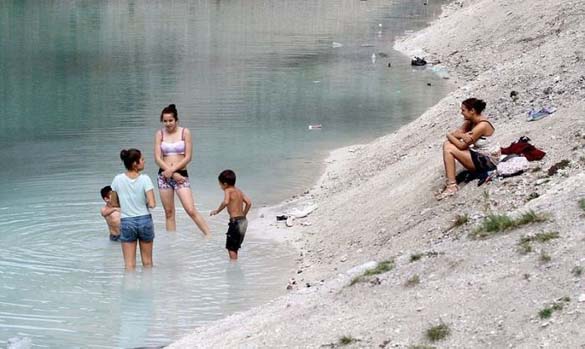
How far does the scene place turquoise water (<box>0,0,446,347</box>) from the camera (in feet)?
36.8

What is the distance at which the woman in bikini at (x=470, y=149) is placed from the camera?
11664 mm

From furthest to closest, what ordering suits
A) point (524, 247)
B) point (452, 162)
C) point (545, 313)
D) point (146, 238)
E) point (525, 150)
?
point (452, 162) < point (146, 238) < point (525, 150) < point (524, 247) < point (545, 313)

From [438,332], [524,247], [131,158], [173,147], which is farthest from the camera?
[173,147]

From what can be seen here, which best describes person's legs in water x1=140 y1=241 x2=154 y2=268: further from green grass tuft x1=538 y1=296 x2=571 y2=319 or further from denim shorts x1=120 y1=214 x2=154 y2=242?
green grass tuft x1=538 y1=296 x2=571 y2=319

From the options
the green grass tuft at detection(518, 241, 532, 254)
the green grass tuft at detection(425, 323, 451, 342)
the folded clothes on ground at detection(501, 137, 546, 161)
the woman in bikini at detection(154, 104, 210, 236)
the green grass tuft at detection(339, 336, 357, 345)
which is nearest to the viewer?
the green grass tuft at detection(425, 323, 451, 342)

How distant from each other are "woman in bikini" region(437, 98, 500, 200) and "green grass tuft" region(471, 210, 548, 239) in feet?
7.89

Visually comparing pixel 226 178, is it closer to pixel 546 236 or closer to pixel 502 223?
pixel 502 223

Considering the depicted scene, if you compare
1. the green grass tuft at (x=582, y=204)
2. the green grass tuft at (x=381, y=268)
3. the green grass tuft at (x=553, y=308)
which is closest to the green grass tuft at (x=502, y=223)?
the green grass tuft at (x=582, y=204)

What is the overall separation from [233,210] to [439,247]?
378 cm

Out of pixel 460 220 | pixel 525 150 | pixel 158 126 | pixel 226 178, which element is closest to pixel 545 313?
pixel 460 220

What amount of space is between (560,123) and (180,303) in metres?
4.98

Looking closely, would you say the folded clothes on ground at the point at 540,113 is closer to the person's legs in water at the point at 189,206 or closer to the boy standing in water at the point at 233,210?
the boy standing in water at the point at 233,210

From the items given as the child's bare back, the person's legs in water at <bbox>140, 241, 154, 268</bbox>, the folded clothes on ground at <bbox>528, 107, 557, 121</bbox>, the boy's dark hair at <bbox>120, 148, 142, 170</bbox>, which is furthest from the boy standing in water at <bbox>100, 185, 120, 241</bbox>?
the folded clothes on ground at <bbox>528, 107, 557, 121</bbox>

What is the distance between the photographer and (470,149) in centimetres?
1193
